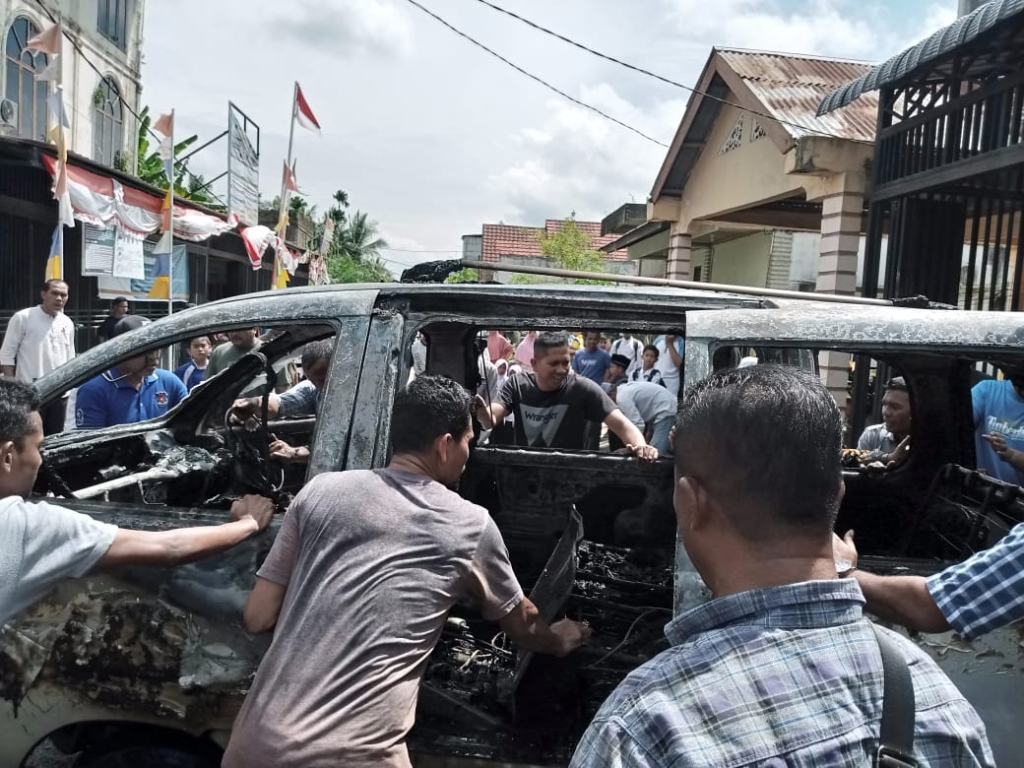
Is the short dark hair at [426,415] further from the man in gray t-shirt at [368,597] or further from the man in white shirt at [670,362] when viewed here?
the man in white shirt at [670,362]

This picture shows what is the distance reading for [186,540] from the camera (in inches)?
81.6

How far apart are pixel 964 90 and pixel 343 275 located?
1563 inches

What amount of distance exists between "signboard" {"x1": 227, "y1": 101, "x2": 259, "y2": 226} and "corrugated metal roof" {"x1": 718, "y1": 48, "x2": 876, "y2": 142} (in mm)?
6898

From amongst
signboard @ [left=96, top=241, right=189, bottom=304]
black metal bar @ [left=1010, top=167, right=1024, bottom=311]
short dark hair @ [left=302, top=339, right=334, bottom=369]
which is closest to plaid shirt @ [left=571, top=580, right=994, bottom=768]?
short dark hair @ [left=302, top=339, right=334, bottom=369]

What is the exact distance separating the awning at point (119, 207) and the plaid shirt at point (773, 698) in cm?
903

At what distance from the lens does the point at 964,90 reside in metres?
7.78

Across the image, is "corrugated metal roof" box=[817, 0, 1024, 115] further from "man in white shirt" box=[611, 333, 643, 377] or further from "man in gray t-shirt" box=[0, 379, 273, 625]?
"man in gray t-shirt" box=[0, 379, 273, 625]

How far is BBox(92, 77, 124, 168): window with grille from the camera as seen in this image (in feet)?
65.3

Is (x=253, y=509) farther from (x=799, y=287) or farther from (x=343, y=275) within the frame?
(x=343, y=275)

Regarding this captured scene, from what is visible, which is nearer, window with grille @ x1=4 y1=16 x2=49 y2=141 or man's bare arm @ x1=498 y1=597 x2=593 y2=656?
man's bare arm @ x1=498 y1=597 x2=593 y2=656

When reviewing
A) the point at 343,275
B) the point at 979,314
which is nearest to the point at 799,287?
the point at 979,314

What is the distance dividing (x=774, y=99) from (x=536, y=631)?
8560 millimetres

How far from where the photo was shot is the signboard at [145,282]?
10445mm

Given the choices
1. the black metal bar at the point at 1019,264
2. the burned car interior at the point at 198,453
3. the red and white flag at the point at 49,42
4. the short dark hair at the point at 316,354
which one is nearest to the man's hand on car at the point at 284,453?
the burned car interior at the point at 198,453
